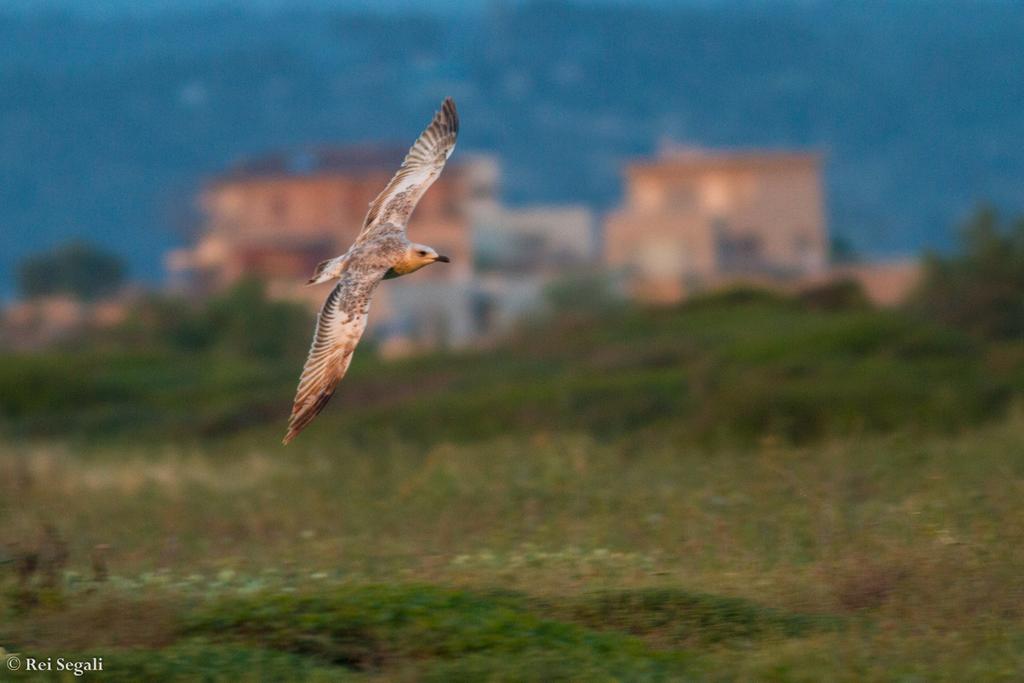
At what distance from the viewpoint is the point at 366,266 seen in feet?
32.1

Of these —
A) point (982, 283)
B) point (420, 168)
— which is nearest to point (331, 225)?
point (982, 283)

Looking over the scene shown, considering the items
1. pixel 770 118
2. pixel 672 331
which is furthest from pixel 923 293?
pixel 770 118

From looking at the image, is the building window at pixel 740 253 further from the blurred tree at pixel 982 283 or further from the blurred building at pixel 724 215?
the blurred tree at pixel 982 283

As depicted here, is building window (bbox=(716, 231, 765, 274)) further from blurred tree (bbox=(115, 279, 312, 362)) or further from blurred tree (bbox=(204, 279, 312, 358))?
blurred tree (bbox=(204, 279, 312, 358))

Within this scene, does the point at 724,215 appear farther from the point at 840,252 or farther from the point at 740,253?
the point at 840,252

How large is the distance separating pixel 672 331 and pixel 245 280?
15.6m

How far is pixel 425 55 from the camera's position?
186 metres

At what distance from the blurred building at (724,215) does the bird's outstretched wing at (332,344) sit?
58.0 meters

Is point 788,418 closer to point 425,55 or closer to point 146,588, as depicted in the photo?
point 146,588

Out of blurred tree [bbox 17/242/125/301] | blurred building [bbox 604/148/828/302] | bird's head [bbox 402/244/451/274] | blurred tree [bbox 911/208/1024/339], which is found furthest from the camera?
blurred tree [bbox 17/242/125/301]


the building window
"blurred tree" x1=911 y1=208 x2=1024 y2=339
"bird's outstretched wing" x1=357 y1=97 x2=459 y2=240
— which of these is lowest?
"bird's outstretched wing" x1=357 y1=97 x2=459 y2=240

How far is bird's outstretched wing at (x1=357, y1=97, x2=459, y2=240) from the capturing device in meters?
10.8

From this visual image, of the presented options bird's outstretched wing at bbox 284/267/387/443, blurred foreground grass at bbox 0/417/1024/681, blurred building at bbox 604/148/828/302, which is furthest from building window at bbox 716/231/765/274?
bird's outstretched wing at bbox 284/267/387/443

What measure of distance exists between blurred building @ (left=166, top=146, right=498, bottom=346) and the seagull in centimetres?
4917
